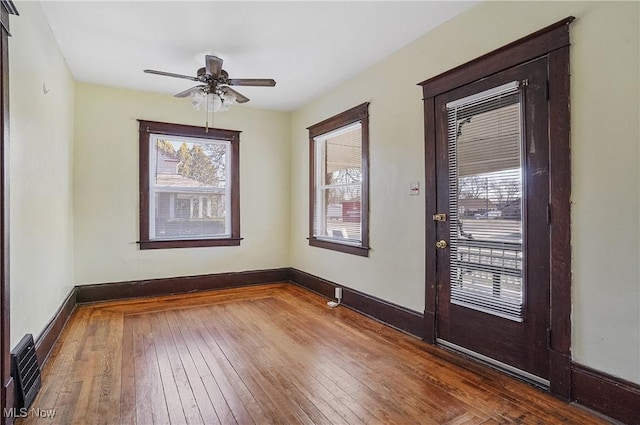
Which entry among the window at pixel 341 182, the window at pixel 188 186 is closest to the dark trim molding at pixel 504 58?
the window at pixel 341 182

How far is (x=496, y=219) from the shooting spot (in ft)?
8.45

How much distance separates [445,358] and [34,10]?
405 centimetres

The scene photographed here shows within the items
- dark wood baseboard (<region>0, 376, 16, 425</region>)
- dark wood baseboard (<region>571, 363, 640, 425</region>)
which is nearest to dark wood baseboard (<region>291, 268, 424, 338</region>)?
dark wood baseboard (<region>571, 363, 640, 425</region>)

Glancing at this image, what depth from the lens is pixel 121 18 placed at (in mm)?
2891

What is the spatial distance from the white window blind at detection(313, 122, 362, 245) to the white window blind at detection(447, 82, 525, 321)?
139 centimetres

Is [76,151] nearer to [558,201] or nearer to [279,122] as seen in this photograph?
[279,122]

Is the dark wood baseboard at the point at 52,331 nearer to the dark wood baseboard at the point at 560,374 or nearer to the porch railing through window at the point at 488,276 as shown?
the porch railing through window at the point at 488,276

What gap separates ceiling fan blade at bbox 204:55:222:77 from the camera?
332 cm

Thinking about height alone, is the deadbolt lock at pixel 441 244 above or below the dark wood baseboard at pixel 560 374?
above

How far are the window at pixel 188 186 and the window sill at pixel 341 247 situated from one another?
4.04ft

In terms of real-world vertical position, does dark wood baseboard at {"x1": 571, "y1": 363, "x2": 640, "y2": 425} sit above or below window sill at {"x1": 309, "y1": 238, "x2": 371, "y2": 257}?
below

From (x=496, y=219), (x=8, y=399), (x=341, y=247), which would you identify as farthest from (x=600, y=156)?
(x=8, y=399)

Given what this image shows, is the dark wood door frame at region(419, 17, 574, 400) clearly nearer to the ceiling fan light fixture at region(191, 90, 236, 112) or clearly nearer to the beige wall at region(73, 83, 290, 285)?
the ceiling fan light fixture at region(191, 90, 236, 112)

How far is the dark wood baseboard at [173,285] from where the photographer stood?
4375mm
